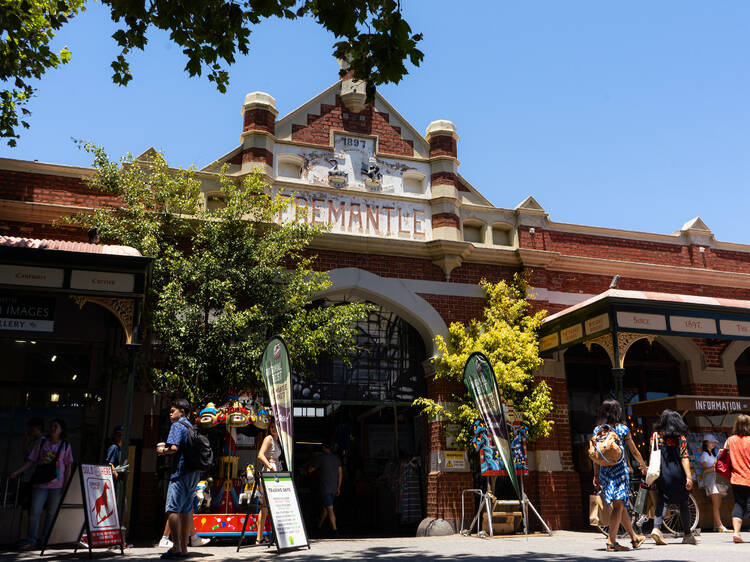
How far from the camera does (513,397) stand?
12.8 metres

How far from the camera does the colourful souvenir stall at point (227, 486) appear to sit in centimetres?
978

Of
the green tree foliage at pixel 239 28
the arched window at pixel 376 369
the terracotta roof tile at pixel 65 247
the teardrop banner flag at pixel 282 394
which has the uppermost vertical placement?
the green tree foliage at pixel 239 28

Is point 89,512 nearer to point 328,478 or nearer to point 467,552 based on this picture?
point 467,552

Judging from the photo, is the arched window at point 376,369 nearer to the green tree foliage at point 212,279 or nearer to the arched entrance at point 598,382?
the green tree foliage at point 212,279

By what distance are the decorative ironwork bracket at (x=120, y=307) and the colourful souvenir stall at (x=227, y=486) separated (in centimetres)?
162

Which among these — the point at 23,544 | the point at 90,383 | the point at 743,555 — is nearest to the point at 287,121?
the point at 90,383

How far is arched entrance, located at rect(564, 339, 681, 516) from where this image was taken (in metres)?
14.0

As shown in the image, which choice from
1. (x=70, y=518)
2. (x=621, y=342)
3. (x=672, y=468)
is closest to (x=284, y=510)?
(x=70, y=518)

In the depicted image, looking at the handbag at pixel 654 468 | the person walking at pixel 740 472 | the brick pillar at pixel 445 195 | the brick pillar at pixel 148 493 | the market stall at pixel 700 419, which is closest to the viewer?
the handbag at pixel 654 468

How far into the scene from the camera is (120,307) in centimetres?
980

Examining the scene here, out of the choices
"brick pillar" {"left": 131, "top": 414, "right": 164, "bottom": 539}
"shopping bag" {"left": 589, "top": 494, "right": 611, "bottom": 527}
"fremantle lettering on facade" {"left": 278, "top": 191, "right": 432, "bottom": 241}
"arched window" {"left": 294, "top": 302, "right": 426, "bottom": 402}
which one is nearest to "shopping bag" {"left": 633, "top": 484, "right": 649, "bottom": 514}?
"shopping bag" {"left": 589, "top": 494, "right": 611, "bottom": 527}

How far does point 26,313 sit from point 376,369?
633 centimetres

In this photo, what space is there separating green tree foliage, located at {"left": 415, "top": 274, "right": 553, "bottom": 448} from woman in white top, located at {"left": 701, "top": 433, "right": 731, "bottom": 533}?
269 centimetres

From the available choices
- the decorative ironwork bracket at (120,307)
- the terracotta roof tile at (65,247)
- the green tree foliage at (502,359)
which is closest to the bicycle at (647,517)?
the green tree foliage at (502,359)
